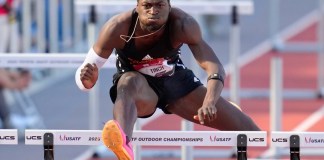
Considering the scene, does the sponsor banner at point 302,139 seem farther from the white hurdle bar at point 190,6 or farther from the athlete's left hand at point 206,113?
the white hurdle bar at point 190,6

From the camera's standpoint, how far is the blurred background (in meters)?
12.8

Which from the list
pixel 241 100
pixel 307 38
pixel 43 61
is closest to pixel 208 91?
pixel 43 61

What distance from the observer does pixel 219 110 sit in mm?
9211

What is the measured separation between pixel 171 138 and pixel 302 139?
31.4 inches

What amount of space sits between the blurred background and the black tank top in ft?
6.15

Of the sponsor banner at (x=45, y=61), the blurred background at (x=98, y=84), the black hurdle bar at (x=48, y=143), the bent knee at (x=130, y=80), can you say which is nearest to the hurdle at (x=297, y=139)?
the bent knee at (x=130, y=80)

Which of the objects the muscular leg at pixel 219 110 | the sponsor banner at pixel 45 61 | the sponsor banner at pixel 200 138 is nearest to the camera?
the sponsor banner at pixel 200 138

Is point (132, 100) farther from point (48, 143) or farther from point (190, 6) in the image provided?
point (190, 6)

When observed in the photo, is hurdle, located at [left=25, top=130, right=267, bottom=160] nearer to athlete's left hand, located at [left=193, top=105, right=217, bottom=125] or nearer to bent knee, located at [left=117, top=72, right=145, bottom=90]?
athlete's left hand, located at [left=193, top=105, right=217, bottom=125]

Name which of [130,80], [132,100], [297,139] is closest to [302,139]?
[297,139]

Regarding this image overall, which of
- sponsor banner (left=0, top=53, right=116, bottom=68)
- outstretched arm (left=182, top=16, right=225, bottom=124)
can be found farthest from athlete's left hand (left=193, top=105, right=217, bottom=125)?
sponsor banner (left=0, top=53, right=116, bottom=68)

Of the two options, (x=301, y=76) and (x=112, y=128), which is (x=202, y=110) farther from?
(x=301, y=76)

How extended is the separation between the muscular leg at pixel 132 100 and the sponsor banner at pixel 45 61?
91cm

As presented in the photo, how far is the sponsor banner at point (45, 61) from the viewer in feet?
32.4
